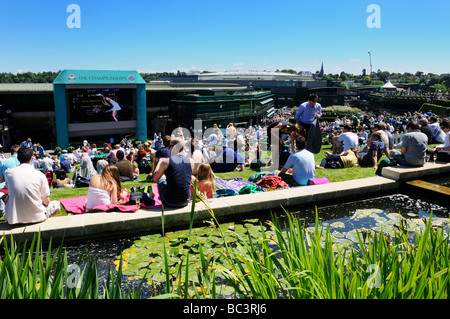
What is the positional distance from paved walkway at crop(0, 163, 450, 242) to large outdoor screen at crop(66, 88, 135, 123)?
26.1m

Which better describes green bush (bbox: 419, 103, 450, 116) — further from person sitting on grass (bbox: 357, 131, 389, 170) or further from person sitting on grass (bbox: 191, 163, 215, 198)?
person sitting on grass (bbox: 191, 163, 215, 198)

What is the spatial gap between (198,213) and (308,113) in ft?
16.7

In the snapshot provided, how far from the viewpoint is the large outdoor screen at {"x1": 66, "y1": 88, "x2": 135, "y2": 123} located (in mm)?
28016

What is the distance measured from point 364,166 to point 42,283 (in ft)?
26.7

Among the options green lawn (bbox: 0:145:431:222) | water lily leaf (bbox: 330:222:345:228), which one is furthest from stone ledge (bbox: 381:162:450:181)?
water lily leaf (bbox: 330:222:345:228)


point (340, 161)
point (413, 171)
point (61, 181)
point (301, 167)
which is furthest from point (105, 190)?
point (340, 161)

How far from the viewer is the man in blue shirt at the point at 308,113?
8.50 m

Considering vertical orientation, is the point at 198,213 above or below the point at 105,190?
below

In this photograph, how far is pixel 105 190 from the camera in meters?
5.05

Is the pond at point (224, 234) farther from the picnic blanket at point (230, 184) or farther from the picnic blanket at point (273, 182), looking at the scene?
the picnic blanket at point (230, 184)

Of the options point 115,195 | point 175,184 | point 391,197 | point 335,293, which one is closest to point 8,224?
point 115,195

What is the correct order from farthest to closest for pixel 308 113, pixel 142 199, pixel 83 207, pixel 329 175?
pixel 308 113 → pixel 329 175 → pixel 83 207 → pixel 142 199

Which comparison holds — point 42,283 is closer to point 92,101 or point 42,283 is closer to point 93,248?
point 93,248

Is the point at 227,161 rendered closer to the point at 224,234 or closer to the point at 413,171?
the point at 413,171
